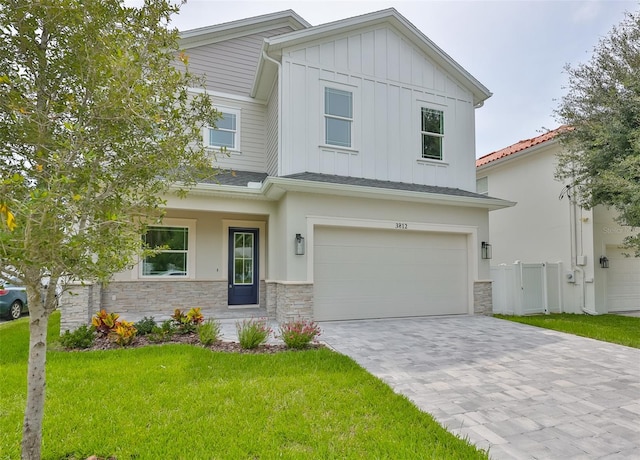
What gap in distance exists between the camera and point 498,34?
1063 cm

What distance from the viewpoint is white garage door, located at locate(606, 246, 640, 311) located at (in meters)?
12.0

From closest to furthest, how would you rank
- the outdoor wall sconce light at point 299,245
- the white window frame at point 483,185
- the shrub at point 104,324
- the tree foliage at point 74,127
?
the tree foliage at point 74,127, the shrub at point 104,324, the outdoor wall sconce light at point 299,245, the white window frame at point 483,185

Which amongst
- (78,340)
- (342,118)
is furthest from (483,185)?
(78,340)

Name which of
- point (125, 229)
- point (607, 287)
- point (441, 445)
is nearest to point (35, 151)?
point (125, 229)

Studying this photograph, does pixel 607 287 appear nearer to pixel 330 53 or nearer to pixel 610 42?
pixel 610 42

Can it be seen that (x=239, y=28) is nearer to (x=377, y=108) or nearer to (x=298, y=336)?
(x=377, y=108)

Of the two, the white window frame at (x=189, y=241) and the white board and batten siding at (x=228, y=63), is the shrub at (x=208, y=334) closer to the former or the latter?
the white window frame at (x=189, y=241)

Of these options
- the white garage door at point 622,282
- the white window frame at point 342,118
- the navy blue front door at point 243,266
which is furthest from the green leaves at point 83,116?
the white garage door at point 622,282

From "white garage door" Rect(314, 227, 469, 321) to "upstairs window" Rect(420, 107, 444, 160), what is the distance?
2.54 m

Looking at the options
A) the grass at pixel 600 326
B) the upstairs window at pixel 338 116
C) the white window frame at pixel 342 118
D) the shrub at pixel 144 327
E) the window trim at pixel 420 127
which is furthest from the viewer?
the window trim at pixel 420 127

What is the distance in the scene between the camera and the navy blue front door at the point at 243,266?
426 inches

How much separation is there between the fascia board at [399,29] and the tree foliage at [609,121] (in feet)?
8.22

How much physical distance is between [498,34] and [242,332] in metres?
11.2

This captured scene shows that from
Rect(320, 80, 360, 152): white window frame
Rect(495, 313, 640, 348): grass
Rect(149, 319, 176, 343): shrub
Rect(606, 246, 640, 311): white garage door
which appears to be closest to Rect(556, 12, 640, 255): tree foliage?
Rect(495, 313, 640, 348): grass
